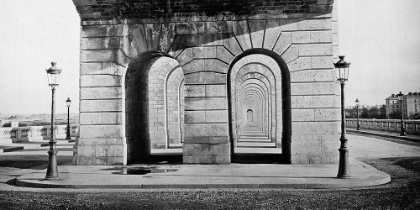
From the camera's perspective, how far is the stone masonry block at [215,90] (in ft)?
49.0

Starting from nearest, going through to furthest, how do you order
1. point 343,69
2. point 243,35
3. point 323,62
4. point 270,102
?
point 343,69, point 323,62, point 243,35, point 270,102

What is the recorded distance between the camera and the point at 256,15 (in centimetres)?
1484

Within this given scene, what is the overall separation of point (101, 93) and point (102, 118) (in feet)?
3.21

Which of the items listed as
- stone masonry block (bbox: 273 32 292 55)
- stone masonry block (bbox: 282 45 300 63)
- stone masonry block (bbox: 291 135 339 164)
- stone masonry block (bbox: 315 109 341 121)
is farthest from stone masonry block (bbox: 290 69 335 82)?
stone masonry block (bbox: 291 135 339 164)

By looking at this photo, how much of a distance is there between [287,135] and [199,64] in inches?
183

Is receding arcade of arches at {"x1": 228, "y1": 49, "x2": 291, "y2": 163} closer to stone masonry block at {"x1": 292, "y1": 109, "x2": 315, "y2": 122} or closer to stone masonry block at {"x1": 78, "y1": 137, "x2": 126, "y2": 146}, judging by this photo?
stone masonry block at {"x1": 292, "y1": 109, "x2": 315, "y2": 122}

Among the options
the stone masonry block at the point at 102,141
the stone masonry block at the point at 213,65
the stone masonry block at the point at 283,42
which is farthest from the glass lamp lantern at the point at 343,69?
the stone masonry block at the point at 102,141

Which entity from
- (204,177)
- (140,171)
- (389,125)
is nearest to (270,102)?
(140,171)

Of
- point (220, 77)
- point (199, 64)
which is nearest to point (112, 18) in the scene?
point (199, 64)

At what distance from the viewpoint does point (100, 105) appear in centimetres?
1523

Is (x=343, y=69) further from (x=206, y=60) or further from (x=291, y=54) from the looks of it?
(x=206, y=60)

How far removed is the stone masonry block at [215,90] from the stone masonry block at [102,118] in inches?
139

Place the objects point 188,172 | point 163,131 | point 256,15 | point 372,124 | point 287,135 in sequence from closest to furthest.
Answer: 1. point 188,172
2. point 256,15
3. point 287,135
4. point 163,131
5. point 372,124

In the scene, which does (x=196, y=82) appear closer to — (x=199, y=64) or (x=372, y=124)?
(x=199, y=64)
